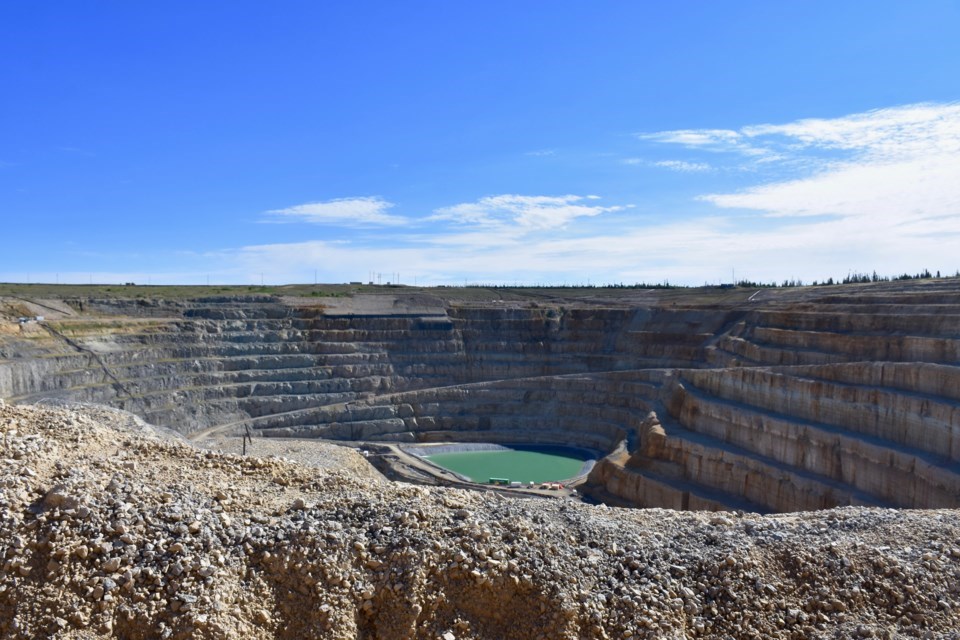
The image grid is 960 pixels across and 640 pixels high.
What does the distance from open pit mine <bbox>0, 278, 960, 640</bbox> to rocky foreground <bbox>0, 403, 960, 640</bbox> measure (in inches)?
1.5

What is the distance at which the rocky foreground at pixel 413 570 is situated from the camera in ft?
29.8

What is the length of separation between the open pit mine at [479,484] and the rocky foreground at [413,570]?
0.12ft

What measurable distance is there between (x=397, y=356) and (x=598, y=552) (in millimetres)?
44131

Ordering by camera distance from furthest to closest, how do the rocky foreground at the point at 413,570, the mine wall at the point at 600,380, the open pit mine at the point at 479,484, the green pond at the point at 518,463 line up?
the green pond at the point at 518,463 < the mine wall at the point at 600,380 < the open pit mine at the point at 479,484 < the rocky foreground at the point at 413,570

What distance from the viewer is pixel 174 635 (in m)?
8.65

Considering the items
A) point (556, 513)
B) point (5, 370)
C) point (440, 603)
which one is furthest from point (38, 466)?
point (5, 370)

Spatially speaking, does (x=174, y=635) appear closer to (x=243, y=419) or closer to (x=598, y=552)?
(x=598, y=552)

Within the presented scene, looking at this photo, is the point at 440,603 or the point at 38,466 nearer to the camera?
the point at 440,603

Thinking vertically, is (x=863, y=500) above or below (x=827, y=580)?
below

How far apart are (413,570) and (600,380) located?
38.7 metres

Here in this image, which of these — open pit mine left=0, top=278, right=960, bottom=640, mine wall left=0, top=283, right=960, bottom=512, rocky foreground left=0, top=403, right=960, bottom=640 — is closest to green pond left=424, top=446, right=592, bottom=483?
open pit mine left=0, top=278, right=960, bottom=640

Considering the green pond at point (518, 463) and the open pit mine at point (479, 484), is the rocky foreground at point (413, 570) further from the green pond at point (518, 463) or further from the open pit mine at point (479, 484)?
the green pond at point (518, 463)

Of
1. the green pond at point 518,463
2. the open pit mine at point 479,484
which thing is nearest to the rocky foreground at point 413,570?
the open pit mine at point 479,484

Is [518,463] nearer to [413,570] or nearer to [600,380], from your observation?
[600,380]
